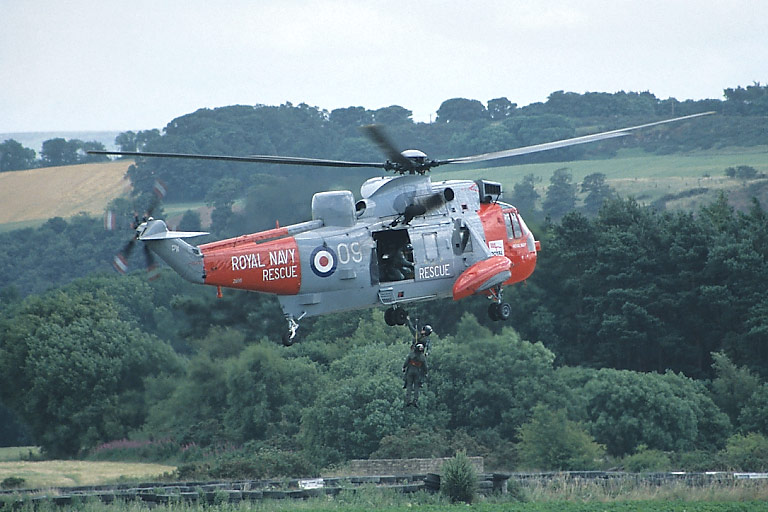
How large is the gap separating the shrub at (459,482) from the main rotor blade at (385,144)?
868cm

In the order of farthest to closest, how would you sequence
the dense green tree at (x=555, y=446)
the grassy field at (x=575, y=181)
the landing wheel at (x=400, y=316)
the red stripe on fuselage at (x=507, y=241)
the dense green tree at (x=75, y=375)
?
the grassy field at (x=575, y=181)
the dense green tree at (x=75, y=375)
the dense green tree at (x=555, y=446)
the red stripe on fuselage at (x=507, y=241)
the landing wheel at (x=400, y=316)

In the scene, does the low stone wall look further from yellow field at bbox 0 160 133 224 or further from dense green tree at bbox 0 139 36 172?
dense green tree at bbox 0 139 36 172

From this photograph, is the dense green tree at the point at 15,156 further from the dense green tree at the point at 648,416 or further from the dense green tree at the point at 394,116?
the dense green tree at the point at 648,416

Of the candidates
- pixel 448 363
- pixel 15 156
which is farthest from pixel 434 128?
pixel 448 363

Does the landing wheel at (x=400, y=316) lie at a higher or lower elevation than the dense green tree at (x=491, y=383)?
higher

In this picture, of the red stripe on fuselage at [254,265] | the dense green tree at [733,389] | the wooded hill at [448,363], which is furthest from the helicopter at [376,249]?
the dense green tree at [733,389]

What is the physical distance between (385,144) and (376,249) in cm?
391

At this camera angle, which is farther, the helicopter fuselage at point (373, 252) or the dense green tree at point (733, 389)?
the dense green tree at point (733, 389)

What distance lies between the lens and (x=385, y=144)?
27.2 m

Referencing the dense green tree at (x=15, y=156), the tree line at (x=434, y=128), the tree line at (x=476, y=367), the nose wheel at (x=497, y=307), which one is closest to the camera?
the nose wheel at (x=497, y=307)

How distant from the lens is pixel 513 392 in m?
56.8

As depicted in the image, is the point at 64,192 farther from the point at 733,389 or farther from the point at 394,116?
the point at 733,389

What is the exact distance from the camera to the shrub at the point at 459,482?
33.9m

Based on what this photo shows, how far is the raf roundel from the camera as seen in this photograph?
96.9 feet
